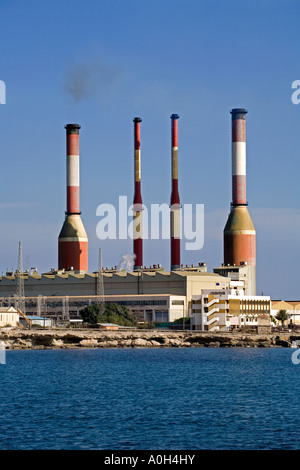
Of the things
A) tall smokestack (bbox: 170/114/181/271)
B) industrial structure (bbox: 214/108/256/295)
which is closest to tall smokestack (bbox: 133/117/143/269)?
tall smokestack (bbox: 170/114/181/271)

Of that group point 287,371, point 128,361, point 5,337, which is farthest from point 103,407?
point 5,337

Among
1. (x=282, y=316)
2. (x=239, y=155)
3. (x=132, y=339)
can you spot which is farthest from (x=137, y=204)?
(x=132, y=339)

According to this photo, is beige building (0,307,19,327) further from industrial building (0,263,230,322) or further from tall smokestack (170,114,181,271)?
tall smokestack (170,114,181,271)

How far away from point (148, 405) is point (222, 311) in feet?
240

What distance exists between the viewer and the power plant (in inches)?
4894

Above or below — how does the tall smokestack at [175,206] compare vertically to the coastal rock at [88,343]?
above

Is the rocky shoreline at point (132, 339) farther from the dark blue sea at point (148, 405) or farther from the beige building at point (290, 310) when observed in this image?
the beige building at point (290, 310)

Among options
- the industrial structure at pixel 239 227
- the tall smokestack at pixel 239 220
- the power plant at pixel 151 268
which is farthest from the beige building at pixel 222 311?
the tall smokestack at pixel 239 220

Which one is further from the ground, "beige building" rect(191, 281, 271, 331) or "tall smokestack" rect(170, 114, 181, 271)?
"tall smokestack" rect(170, 114, 181, 271)

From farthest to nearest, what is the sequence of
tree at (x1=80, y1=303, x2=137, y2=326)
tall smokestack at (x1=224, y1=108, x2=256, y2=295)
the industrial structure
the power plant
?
1. the industrial structure
2. tall smokestack at (x1=224, y1=108, x2=256, y2=295)
3. the power plant
4. tree at (x1=80, y1=303, x2=137, y2=326)

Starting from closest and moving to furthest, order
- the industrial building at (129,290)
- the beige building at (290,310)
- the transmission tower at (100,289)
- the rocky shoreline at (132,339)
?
the rocky shoreline at (132,339)
the transmission tower at (100,289)
the industrial building at (129,290)
the beige building at (290,310)

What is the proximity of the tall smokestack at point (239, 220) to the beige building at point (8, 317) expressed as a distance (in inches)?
1298

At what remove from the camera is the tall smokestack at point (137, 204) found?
130375 millimetres
